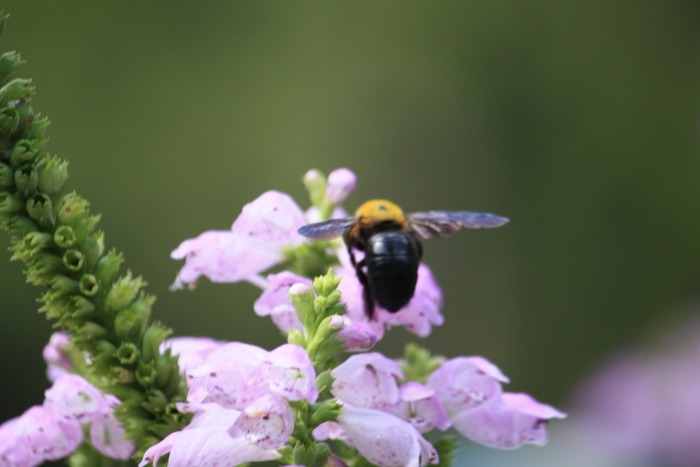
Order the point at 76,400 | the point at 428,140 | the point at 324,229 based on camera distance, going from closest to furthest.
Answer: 1. the point at 76,400
2. the point at 324,229
3. the point at 428,140

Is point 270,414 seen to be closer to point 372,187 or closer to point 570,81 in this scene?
point 570,81

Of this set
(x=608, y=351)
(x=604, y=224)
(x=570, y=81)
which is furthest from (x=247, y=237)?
(x=570, y=81)

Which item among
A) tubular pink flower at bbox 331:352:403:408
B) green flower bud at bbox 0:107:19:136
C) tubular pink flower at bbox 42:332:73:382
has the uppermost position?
green flower bud at bbox 0:107:19:136

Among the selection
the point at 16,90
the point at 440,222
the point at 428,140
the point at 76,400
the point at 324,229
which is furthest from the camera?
the point at 428,140

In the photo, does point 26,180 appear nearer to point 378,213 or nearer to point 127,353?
point 127,353

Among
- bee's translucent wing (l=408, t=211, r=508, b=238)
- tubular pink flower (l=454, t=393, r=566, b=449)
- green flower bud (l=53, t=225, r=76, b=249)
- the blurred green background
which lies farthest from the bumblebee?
the blurred green background

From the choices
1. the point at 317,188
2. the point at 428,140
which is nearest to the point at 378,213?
the point at 317,188

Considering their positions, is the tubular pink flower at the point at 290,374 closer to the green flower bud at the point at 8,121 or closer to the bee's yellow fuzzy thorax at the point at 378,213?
the green flower bud at the point at 8,121

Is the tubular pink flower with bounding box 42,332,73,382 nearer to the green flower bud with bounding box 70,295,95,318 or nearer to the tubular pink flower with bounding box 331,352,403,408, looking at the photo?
the green flower bud with bounding box 70,295,95,318
